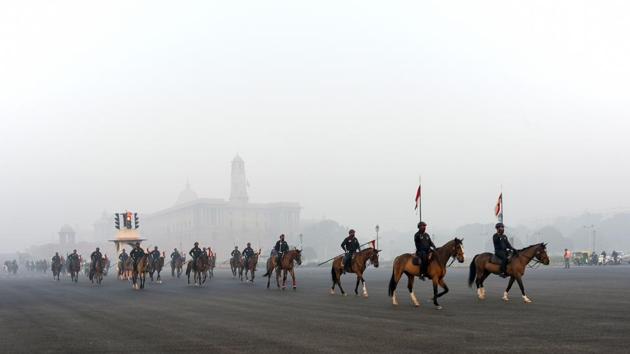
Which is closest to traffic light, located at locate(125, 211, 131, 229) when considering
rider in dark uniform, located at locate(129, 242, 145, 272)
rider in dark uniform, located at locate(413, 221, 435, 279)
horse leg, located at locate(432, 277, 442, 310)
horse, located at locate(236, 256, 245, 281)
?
horse, located at locate(236, 256, 245, 281)

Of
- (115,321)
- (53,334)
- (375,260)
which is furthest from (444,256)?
(53,334)

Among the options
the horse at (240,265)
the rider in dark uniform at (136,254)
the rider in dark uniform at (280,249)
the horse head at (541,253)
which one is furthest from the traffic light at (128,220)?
the horse head at (541,253)

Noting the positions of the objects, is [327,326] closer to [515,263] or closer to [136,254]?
[515,263]

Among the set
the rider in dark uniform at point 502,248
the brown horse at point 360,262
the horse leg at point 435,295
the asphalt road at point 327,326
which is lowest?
the asphalt road at point 327,326

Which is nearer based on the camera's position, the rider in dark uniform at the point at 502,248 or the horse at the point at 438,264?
the horse at the point at 438,264

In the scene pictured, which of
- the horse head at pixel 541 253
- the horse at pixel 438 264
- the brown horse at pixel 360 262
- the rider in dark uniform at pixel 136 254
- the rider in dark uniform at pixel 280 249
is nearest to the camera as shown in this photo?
the horse at pixel 438 264

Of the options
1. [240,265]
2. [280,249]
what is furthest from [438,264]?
[240,265]

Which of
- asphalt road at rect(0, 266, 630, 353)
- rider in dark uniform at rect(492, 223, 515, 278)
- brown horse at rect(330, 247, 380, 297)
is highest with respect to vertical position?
rider in dark uniform at rect(492, 223, 515, 278)

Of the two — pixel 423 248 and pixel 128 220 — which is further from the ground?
pixel 128 220

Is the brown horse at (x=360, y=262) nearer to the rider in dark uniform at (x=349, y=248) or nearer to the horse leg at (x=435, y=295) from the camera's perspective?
the rider in dark uniform at (x=349, y=248)

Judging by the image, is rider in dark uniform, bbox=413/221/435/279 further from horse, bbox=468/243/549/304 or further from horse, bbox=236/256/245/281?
horse, bbox=236/256/245/281

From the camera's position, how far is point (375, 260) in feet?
86.5

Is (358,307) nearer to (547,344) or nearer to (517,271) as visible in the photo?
(517,271)

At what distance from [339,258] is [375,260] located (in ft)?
11.0
